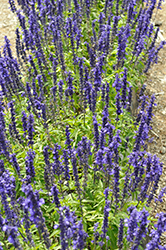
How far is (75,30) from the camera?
902 cm

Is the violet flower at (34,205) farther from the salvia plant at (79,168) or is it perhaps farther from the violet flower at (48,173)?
the violet flower at (48,173)

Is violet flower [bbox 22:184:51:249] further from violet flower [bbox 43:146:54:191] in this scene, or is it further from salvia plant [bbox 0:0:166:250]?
violet flower [bbox 43:146:54:191]

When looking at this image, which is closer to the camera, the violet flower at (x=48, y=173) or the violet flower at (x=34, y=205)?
the violet flower at (x=34, y=205)

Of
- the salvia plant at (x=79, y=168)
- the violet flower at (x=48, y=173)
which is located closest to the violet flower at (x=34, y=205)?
the salvia plant at (x=79, y=168)

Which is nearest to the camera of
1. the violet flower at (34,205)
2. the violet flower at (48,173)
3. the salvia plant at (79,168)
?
the violet flower at (34,205)

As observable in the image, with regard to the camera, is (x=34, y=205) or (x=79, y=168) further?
(x=79, y=168)

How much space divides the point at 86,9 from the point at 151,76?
15.0 ft

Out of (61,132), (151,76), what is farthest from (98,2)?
(61,132)

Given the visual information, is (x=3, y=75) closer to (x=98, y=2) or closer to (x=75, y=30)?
(x=75, y=30)

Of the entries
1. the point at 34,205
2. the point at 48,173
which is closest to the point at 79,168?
the point at 48,173

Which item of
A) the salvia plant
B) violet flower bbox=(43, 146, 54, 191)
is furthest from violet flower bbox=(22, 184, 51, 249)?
violet flower bbox=(43, 146, 54, 191)

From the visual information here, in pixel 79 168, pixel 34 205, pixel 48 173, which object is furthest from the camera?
pixel 79 168

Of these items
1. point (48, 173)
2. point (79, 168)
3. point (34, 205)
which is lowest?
point (79, 168)

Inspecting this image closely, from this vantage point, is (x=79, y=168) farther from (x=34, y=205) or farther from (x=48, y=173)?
(x=34, y=205)
